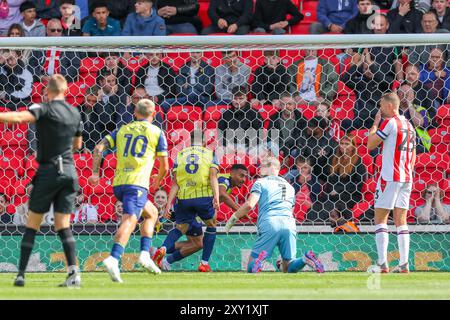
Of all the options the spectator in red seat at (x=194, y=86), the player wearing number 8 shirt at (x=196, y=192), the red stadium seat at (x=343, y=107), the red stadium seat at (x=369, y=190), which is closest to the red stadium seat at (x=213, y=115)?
the spectator in red seat at (x=194, y=86)

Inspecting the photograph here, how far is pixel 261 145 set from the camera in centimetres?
1379

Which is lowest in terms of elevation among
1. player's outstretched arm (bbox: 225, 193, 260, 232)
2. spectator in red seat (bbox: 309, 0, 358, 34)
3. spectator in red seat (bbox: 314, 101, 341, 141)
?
player's outstretched arm (bbox: 225, 193, 260, 232)

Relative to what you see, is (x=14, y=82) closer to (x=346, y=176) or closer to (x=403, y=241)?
(x=346, y=176)

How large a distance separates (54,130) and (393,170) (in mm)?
4160

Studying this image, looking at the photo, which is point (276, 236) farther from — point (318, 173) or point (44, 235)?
point (44, 235)

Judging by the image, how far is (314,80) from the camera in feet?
46.3

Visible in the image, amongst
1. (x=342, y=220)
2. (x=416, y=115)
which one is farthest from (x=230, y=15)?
(x=342, y=220)

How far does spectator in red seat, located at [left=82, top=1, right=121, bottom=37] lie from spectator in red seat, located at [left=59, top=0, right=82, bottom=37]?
0.86 ft

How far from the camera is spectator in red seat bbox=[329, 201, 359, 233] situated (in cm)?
1300

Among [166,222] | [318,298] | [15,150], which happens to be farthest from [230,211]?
[318,298]

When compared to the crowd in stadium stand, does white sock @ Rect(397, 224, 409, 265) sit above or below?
below

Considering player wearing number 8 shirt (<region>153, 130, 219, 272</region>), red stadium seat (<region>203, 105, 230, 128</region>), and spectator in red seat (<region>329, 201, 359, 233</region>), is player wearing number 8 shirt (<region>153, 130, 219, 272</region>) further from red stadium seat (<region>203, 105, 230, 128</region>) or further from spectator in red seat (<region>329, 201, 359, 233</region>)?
spectator in red seat (<region>329, 201, 359, 233</region>)

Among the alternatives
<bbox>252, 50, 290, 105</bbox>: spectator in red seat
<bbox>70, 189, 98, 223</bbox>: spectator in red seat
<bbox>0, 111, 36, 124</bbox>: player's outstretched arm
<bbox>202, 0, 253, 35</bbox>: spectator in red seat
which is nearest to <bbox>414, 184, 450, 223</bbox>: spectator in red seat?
<bbox>252, 50, 290, 105</bbox>: spectator in red seat

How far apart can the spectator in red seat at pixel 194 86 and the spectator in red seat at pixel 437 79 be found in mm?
2851
